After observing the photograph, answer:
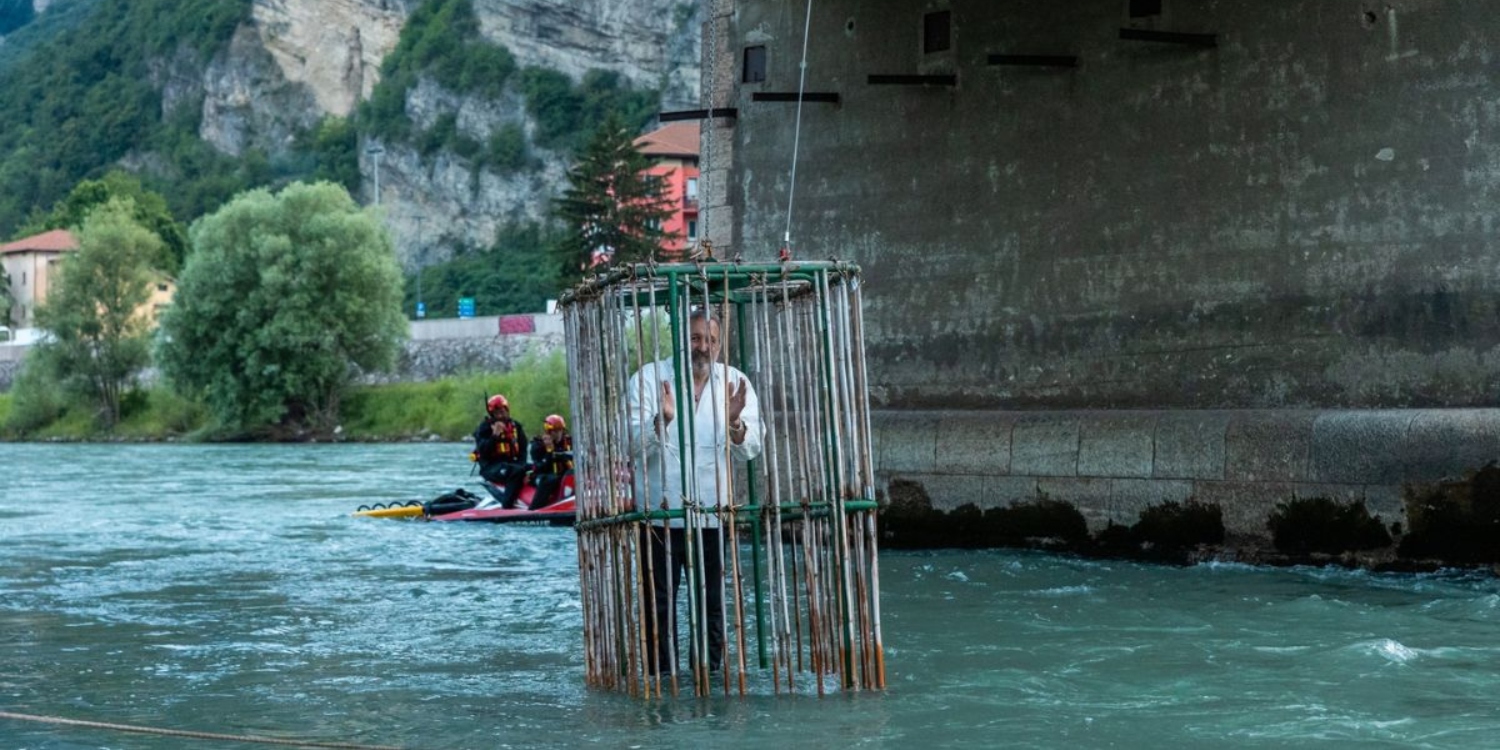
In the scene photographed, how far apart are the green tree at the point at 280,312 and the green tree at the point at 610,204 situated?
13911 mm

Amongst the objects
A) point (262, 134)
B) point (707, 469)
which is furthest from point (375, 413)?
point (262, 134)

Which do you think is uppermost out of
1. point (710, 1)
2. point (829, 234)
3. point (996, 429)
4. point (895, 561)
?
point (710, 1)

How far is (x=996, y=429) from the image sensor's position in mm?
15766

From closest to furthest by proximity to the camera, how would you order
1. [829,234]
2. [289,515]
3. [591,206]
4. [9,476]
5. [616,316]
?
[616,316]
[829,234]
[289,515]
[9,476]
[591,206]

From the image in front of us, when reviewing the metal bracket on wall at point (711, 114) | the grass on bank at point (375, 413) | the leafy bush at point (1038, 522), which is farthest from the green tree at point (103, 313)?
the leafy bush at point (1038, 522)

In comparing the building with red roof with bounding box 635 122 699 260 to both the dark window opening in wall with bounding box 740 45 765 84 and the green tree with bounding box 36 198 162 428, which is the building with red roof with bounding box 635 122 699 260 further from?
the dark window opening in wall with bounding box 740 45 765 84

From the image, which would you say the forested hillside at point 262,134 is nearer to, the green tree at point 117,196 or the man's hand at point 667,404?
the green tree at point 117,196

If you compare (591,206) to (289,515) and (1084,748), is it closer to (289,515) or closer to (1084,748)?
(289,515)

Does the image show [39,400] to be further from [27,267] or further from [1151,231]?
[27,267]

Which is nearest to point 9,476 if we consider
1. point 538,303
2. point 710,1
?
point 710,1

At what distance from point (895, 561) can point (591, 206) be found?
65.4 meters

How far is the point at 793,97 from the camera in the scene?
17.3 metres

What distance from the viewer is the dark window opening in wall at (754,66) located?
17750 millimetres

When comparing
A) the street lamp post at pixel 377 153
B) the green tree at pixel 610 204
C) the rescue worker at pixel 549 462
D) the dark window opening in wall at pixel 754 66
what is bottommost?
the rescue worker at pixel 549 462
